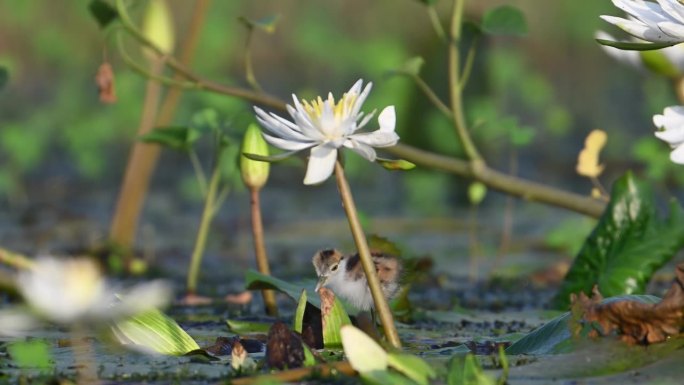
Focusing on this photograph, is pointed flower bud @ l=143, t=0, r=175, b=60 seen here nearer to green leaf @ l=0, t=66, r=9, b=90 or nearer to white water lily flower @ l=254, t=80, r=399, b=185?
green leaf @ l=0, t=66, r=9, b=90

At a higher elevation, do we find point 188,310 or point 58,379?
point 188,310

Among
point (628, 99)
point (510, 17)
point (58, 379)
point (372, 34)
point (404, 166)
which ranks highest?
point (372, 34)

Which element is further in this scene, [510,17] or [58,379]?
[510,17]

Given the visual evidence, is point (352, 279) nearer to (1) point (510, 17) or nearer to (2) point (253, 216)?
(2) point (253, 216)

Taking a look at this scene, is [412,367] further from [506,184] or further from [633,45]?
[506,184]

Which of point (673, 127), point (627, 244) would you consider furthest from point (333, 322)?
point (627, 244)

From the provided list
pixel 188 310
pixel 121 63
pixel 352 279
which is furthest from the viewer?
pixel 121 63

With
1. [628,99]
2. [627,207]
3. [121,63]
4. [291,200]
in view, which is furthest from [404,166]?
[628,99]
